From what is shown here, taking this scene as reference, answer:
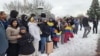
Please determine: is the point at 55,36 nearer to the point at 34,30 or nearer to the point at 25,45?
the point at 34,30

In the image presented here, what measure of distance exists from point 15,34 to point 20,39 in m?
0.21

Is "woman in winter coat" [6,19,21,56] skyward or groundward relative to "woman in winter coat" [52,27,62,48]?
skyward

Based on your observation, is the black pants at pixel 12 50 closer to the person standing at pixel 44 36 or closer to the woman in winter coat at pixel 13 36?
the woman in winter coat at pixel 13 36

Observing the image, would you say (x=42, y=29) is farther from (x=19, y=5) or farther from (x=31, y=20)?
(x=19, y=5)

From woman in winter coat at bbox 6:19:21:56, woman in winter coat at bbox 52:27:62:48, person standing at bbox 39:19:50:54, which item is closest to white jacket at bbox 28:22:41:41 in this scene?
person standing at bbox 39:19:50:54

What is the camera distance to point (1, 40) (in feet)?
25.3

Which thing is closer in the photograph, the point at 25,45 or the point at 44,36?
the point at 25,45

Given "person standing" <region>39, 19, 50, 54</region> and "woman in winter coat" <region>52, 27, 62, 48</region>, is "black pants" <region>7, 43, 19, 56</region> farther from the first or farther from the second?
"woman in winter coat" <region>52, 27, 62, 48</region>

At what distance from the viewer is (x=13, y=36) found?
333 inches

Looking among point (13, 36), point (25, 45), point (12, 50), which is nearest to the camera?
point (13, 36)

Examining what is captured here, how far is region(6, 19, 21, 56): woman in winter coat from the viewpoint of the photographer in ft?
27.6

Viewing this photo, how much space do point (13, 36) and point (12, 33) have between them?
0.29ft

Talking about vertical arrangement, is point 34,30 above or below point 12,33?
below

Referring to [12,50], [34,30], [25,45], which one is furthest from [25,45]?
[34,30]
